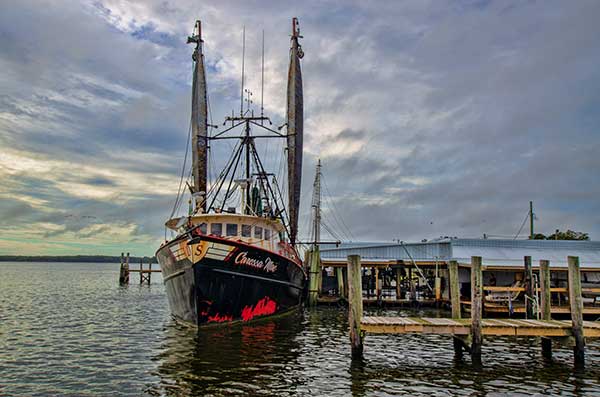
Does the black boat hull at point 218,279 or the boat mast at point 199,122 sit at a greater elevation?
the boat mast at point 199,122

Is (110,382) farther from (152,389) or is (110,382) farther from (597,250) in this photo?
(597,250)

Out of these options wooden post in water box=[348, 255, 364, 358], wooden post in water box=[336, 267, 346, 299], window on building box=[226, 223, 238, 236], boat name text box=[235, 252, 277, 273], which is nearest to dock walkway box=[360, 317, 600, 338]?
wooden post in water box=[348, 255, 364, 358]

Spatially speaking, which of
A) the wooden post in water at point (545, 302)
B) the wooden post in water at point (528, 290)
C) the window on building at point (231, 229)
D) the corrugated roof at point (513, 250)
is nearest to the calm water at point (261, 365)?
the wooden post in water at point (545, 302)

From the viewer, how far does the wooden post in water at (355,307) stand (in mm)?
14680

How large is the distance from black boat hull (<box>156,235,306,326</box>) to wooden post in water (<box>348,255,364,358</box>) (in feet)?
19.8

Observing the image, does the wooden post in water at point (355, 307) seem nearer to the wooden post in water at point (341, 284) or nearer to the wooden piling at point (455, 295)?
the wooden piling at point (455, 295)

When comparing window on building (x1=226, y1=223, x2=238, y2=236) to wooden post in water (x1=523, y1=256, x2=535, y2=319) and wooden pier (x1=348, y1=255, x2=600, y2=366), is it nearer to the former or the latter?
wooden pier (x1=348, y1=255, x2=600, y2=366)

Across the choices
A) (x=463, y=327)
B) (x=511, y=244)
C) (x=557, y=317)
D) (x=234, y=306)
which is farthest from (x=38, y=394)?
(x=511, y=244)

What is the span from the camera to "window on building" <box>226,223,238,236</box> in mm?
22406

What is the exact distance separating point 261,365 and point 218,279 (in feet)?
16.9

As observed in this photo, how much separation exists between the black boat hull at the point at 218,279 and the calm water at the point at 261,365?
33.2 inches

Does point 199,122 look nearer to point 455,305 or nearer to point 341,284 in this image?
point 341,284

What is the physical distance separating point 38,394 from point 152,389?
9.14 feet

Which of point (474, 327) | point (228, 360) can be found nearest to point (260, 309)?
point (228, 360)
